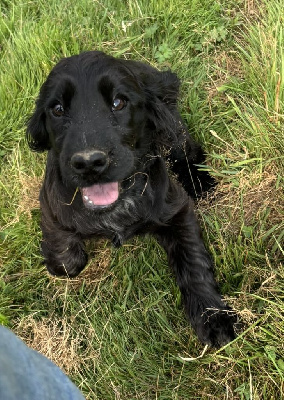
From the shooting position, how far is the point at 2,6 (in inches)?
142

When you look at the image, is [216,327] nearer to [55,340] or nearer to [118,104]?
[55,340]

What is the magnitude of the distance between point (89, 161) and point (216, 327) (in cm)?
114

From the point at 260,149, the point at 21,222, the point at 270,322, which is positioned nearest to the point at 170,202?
the point at 260,149

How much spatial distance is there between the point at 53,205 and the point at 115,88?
745 mm

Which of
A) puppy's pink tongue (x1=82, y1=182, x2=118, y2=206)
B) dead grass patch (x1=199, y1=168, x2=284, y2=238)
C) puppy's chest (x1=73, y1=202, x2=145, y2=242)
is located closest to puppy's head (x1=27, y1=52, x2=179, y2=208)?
puppy's pink tongue (x1=82, y1=182, x2=118, y2=206)

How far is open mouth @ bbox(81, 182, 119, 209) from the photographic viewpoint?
2160 mm

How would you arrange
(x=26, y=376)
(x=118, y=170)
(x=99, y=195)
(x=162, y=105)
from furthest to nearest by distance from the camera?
1. (x=162, y=105)
2. (x=99, y=195)
3. (x=118, y=170)
4. (x=26, y=376)

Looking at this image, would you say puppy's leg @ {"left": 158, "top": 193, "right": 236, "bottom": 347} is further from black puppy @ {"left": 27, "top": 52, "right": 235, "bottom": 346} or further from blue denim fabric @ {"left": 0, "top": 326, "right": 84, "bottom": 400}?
blue denim fabric @ {"left": 0, "top": 326, "right": 84, "bottom": 400}

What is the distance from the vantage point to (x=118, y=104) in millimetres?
2146

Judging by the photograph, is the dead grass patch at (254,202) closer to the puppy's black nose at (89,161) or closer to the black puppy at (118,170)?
the black puppy at (118,170)

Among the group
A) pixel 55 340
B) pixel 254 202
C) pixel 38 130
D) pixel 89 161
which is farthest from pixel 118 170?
pixel 55 340

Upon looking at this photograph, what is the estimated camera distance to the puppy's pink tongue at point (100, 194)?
85.4 inches

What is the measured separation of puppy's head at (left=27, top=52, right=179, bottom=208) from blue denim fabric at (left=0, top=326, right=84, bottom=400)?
797 millimetres

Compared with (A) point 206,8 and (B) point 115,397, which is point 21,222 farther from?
(A) point 206,8
